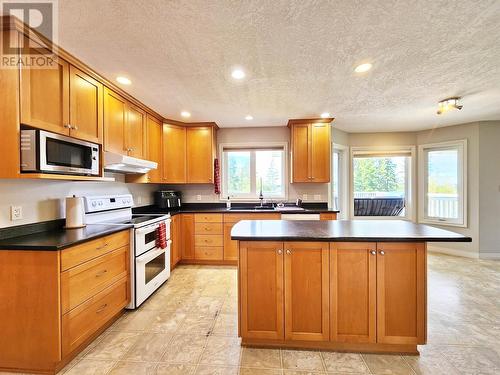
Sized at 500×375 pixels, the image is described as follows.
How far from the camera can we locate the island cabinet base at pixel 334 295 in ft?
5.57

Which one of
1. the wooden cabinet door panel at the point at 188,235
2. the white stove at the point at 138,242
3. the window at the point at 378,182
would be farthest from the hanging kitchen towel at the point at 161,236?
the window at the point at 378,182

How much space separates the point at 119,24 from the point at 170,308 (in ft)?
8.60

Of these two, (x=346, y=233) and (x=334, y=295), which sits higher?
(x=346, y=233)

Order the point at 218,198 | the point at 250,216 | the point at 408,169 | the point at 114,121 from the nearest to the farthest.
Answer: the point at 114,121 → the point at 250,216 → the point at 218,198 → the point at 408,169

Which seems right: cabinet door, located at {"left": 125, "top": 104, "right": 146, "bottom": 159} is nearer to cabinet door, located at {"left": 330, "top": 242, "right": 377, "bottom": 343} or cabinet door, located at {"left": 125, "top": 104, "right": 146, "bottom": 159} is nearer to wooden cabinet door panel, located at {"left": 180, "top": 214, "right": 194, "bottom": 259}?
wooden cabinet door panel, located at {"left": 180, "top": 214, "right": 194, "bottom": 259}

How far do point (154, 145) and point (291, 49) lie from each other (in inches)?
101

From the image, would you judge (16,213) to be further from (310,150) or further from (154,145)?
(310,150)

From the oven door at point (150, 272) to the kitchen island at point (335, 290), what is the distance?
127 centimetres

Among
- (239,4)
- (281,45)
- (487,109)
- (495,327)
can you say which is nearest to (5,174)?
(239,4)

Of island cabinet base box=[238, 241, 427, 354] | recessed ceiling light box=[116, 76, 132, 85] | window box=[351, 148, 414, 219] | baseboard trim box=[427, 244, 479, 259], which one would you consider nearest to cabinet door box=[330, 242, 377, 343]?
island cabinet base box=[238, 241, 427, 354]

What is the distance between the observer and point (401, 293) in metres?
1.70

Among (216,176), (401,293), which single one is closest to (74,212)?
(216,176)

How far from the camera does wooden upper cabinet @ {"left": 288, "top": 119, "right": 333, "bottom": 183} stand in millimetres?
3852

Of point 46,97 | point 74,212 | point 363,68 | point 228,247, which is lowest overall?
Result: point 228,247
